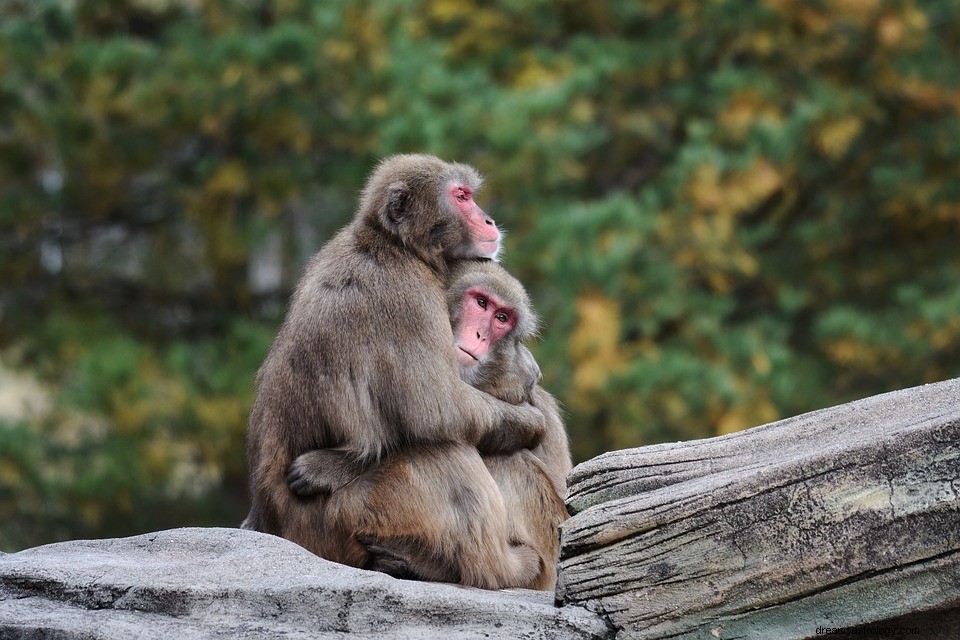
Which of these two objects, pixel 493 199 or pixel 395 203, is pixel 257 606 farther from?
pixel 493 199

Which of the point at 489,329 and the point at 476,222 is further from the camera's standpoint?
the point at 476,222

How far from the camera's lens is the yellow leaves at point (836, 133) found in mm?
10914

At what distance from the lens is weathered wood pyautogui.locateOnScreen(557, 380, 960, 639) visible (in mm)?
3566

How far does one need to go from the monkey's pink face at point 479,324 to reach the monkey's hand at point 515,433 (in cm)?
25

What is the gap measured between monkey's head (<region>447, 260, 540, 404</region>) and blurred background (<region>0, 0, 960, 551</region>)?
12.3 ft

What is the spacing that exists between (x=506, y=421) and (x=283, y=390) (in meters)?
0.83

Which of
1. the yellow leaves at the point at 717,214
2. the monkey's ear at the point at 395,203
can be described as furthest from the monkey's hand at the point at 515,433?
the yellow leaves at the point at 717,214

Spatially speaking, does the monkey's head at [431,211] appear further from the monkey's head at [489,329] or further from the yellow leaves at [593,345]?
the yellow leaves at [593,345]

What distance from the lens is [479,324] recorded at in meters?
4.75

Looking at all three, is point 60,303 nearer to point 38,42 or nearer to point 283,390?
point 38,42

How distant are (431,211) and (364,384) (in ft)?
2.62

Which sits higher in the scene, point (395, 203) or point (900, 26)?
point (900, 26)

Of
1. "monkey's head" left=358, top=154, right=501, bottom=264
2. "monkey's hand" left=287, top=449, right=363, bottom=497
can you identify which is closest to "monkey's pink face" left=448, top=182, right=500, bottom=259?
"monkey's head" left=358, top=154, right=501, bottom=264

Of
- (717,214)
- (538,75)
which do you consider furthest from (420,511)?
(538,75)
